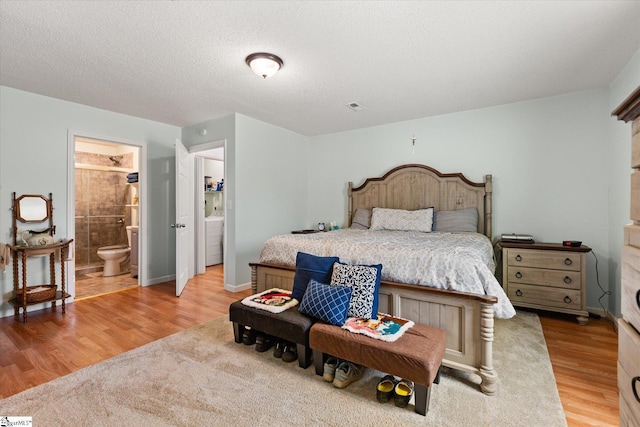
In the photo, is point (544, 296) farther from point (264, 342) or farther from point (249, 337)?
point (249, 337)

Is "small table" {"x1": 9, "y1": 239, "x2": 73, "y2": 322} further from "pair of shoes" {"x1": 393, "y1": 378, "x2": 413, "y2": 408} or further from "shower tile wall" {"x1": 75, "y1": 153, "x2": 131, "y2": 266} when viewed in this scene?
"pair of shoes" {"x1": 393, "y1": 378, "x2": 413, "y2": 408}

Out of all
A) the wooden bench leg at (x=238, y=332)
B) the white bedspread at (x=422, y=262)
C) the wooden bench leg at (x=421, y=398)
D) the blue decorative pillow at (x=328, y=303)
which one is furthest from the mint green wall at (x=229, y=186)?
the wooden bench leg at (x=421, y=398)

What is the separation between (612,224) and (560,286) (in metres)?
0.83

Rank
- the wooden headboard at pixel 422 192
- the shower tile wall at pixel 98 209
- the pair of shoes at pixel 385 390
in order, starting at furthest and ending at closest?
1. the shower tile wall at pixel 98 209
2. the wooden headboard at pixel 422 192
3. the pair of shoes at pixel 385 390

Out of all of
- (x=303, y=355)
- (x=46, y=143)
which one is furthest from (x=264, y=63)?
(x=46, y=143)

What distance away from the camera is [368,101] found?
3.49 m

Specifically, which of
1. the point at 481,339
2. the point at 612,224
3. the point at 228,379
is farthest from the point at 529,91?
the point at 228,379

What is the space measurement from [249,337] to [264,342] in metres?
0.18

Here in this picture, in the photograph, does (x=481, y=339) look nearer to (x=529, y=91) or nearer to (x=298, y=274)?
(x=298, y=274)

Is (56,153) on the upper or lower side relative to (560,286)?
upper

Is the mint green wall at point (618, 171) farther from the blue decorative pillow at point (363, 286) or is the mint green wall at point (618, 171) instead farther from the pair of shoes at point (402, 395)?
the pair of shoes at point (402, 395)

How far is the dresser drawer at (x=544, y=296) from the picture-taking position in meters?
2.86

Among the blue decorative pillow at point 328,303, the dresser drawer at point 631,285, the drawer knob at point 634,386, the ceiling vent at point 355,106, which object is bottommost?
the blue decorative pillow at point 328,303

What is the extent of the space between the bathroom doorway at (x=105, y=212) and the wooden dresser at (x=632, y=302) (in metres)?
5.26
